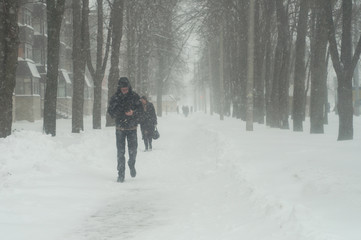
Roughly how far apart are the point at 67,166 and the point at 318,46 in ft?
29.3

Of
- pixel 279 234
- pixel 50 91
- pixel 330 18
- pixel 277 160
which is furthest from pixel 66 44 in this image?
pixel 279 234

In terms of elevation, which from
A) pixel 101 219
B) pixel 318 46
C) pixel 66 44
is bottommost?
pixel 101 219

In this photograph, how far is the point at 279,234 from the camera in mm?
4543

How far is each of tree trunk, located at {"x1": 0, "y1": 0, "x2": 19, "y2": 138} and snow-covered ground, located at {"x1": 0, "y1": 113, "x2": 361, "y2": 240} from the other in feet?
3.41

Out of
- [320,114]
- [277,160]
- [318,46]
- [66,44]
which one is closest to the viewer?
[277,160]

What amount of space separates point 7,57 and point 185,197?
576 cm

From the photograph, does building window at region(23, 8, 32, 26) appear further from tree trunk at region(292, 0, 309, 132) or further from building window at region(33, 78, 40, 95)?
tree trunk at region(292, 0, 309, 132)

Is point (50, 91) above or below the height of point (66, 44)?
below

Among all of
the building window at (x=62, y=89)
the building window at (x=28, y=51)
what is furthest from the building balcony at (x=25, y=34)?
the building window at (x=62, y=89)

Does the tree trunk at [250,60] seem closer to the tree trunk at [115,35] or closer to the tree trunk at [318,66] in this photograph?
the tree trunk at [318,66]

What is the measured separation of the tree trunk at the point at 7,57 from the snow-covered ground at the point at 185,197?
40.9 inches

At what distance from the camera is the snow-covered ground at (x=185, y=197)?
5.06 m

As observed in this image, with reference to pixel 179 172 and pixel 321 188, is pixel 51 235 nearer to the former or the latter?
pixel 321 188

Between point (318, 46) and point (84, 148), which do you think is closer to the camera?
point (84, 148)
